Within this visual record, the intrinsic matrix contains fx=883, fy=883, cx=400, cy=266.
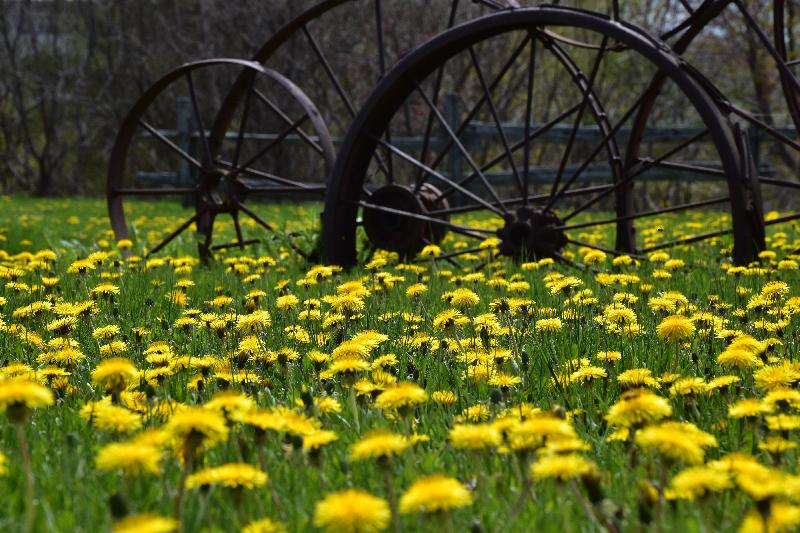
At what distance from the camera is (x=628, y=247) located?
4988 millimetres

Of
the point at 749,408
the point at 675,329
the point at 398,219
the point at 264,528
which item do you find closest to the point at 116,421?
the point at 264,528

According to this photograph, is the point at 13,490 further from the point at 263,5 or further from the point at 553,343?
the point at 263,5

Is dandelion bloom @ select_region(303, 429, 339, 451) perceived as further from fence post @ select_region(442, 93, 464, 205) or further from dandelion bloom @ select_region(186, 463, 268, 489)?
fence post @ select_region(442, 93, 464, 205)

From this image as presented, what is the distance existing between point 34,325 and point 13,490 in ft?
5.81

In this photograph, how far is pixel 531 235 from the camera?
452 centimetres

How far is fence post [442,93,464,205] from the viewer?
1216 cm

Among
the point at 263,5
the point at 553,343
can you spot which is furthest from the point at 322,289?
the point at 263,5

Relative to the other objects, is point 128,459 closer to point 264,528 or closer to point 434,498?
point 264,528

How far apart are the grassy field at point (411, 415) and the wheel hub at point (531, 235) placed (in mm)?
626

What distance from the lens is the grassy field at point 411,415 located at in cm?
129

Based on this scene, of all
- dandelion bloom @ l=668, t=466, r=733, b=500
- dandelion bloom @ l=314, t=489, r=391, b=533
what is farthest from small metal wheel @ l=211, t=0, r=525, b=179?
dandelion bloom @ l=314, t=489, r=391, b=533

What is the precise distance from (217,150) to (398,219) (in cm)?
155

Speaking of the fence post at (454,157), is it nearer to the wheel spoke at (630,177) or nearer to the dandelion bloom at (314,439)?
the wheel spoke at (630,177)

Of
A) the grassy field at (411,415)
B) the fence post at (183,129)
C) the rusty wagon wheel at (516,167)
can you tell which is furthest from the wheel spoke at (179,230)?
the fence post at (183,129)
